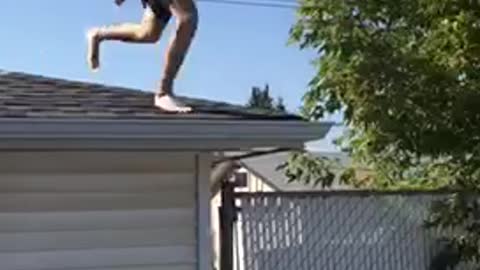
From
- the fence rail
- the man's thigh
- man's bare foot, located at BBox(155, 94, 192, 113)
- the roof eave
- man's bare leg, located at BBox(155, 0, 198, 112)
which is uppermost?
the man's thigh

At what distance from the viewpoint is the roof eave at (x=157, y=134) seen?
16.6 feet

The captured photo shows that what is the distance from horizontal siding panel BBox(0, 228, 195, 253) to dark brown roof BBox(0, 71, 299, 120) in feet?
2.22

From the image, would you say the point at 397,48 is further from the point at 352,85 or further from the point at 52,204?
the point at 52,204

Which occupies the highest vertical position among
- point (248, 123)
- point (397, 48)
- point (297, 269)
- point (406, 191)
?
point (397, 48)

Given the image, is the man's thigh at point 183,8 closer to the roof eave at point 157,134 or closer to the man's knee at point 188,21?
the man's knee at point 188,21

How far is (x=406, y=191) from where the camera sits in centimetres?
771

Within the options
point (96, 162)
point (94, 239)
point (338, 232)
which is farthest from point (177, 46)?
point (338, 232)

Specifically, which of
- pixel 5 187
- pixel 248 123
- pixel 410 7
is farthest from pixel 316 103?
pixel 5 187

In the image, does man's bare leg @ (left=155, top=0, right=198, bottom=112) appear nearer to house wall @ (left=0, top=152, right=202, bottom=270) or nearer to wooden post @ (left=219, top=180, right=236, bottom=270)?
house wall @ (left=0, top=152, right=202, bottom=270)

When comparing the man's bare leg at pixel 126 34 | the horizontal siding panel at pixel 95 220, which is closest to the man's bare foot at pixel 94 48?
the man's bare leg at pixel 126 34

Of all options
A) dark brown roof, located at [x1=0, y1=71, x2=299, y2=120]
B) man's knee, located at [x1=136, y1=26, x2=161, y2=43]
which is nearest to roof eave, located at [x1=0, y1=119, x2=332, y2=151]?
dark brown roof, located at [x1=0, y1=71, x2=299, y2=120]

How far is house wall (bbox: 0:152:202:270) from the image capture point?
5516 mm

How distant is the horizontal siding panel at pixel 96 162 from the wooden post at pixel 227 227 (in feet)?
3.00

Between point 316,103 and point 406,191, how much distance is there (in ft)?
4.46
